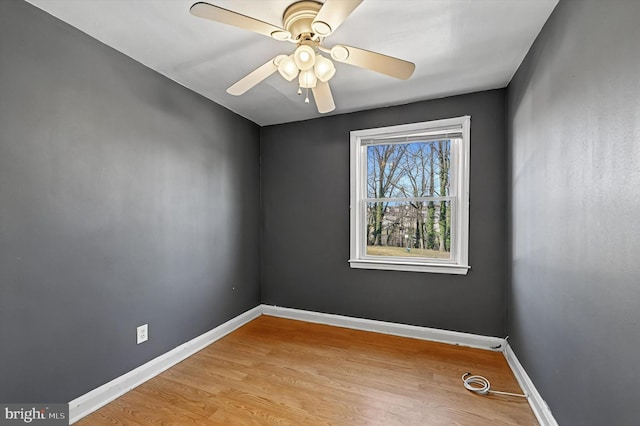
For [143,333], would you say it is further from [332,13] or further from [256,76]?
[332,13]

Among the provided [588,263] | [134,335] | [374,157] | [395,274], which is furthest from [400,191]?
[134,335]

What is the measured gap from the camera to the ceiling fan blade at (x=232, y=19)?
1.22 meters

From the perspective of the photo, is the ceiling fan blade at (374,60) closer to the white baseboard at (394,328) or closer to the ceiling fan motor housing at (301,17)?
the ceiling fan motor housing at (301,17)

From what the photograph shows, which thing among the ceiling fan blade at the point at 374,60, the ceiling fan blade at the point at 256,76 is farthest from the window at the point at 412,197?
the ceiling fan blade at the point at 256,76

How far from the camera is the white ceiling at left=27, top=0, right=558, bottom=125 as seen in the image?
5.14 ft

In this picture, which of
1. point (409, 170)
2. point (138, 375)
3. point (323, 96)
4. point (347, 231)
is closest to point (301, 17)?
point (323, 96)

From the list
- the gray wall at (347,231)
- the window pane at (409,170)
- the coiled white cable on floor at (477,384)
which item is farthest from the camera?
the window pane at (409,170)

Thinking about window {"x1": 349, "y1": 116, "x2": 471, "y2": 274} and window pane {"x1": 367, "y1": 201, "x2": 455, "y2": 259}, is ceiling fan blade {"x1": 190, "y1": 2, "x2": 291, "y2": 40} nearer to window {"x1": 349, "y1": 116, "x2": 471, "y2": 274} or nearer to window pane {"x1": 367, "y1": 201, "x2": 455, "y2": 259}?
window {"x1": 349, "y1": 116, "x2": 471, "y2": 274}

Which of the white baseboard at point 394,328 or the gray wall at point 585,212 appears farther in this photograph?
the white baseboard at point 394,328

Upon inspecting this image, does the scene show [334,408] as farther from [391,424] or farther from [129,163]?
[129,163]

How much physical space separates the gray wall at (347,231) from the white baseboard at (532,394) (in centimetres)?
40

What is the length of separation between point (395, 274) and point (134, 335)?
7.66 feet

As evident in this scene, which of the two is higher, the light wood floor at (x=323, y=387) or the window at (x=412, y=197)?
the window at (x=412, y=197)

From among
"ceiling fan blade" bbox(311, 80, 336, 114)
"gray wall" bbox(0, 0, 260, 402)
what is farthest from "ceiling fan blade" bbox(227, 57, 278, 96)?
"gray wall" bbox(0, 0, 260, 402)
